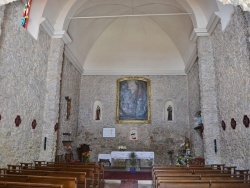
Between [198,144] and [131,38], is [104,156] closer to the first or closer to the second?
[198,144]

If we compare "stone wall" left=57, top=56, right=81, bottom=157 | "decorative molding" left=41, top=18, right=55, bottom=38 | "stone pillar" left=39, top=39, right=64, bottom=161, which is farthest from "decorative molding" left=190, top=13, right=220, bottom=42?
"stone wall" left=57, top=56, right=81, bottom=157

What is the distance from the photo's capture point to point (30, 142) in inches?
299

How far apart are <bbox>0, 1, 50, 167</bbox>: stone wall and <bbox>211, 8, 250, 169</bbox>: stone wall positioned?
6.40 metres

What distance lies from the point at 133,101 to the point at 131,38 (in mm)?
4087

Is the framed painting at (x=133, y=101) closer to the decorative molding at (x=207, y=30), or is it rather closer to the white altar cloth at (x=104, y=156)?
the white altar cloth at (x=104, y=156)

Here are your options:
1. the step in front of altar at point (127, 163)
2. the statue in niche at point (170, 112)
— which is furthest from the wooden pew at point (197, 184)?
the statue in niche at point (170, 112)

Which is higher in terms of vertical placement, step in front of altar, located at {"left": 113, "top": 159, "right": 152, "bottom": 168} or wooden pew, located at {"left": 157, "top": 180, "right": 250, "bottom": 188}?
wooden pew, located at {"left": 157, "top": 180, "right": 250, "bottom": 188}

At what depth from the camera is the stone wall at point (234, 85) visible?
5781mm

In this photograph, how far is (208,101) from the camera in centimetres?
848

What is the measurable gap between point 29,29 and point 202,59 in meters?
6.58

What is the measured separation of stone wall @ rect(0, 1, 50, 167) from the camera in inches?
244

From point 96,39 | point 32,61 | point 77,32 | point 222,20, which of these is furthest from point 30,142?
point 96,39

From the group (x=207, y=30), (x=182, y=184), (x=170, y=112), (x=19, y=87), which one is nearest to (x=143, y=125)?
(x=170, y=112)

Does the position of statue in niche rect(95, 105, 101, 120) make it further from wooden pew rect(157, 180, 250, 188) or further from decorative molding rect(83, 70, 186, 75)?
wooden pew rect(157, 180, 250, 188)
